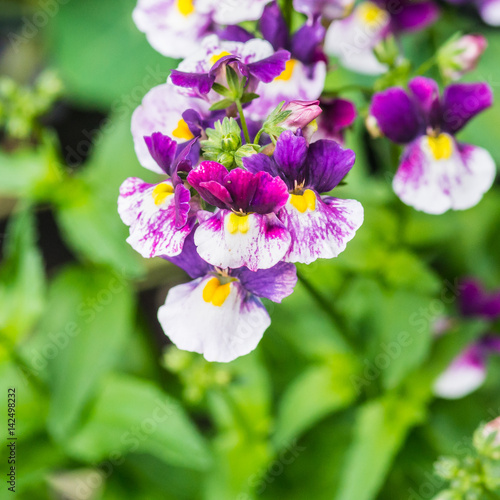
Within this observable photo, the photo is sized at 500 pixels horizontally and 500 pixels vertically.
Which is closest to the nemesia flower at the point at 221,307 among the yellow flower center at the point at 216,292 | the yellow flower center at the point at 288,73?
the yellow flower center at the point at 216,292

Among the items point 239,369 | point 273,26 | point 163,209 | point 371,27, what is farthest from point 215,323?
point 371,27

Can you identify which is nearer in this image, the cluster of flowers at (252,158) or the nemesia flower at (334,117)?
the cluster of flowers at (252,158)

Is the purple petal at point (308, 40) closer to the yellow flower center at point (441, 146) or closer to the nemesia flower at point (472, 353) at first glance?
the yellow flower center at point (441, 146)

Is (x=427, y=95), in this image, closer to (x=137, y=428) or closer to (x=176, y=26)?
(x=176, y=26)

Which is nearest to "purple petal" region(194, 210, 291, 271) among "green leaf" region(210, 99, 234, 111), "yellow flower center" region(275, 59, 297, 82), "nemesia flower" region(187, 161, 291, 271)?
"nemesia flower" region(187, 161, 291, 271)

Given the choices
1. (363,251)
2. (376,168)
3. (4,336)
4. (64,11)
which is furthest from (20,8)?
(363,251)

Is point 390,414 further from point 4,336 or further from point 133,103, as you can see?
point 133,103
